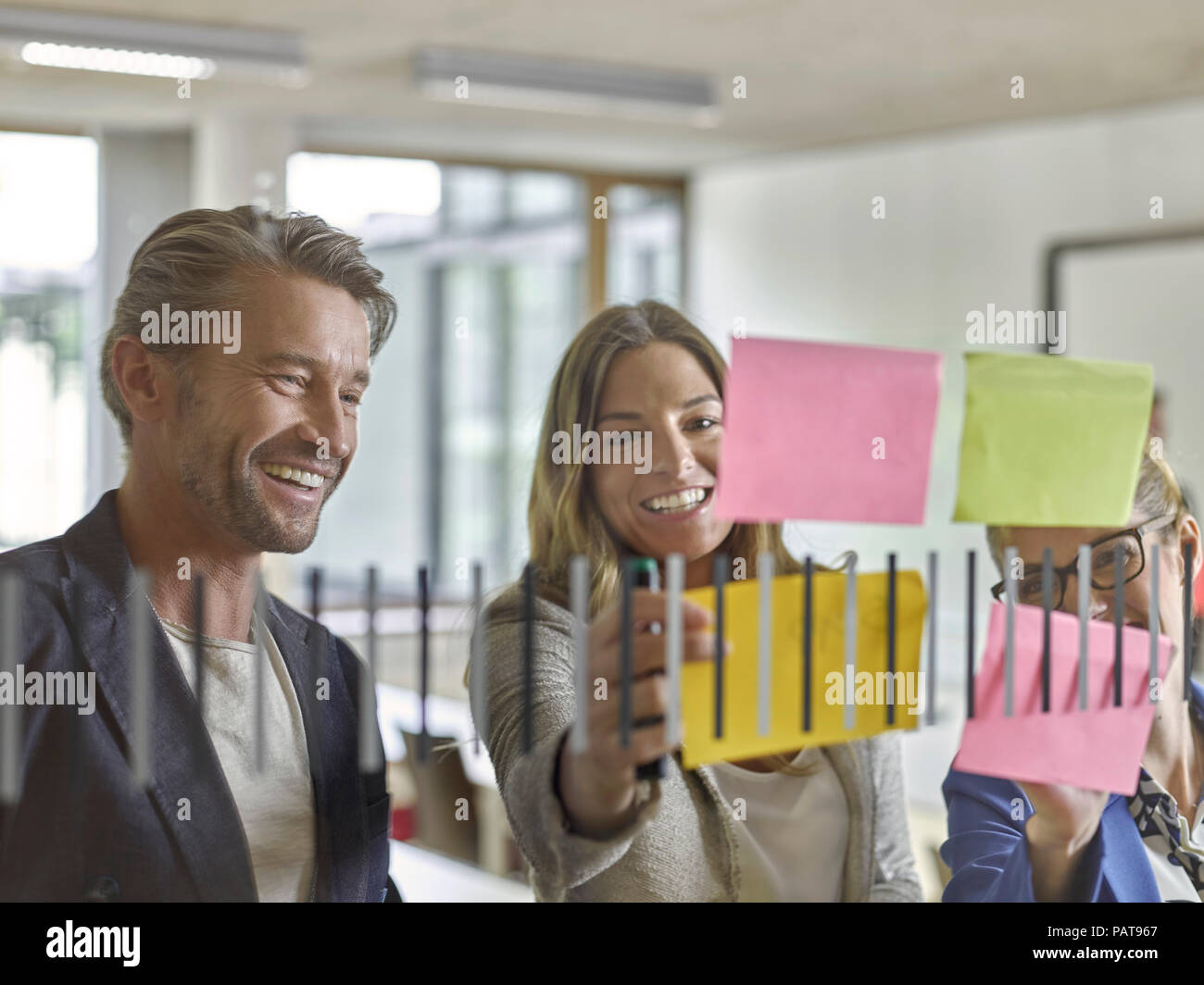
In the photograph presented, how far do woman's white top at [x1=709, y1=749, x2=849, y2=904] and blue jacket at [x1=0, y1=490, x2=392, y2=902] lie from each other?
22 centimetres

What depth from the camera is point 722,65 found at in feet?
9.96

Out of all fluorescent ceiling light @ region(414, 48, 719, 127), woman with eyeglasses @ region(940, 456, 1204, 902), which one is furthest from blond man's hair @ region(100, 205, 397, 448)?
fluorescent ceiling light @ region(414, 48, 719, 127)

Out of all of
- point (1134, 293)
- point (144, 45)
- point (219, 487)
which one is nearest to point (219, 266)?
point (219, 487)

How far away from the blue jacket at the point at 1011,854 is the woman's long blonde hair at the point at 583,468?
0.29 ft

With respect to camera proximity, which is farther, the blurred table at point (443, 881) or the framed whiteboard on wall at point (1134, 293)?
the framed whiteboard on wall at point (1134, 293)

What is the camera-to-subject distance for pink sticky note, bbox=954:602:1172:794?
25.4 inches

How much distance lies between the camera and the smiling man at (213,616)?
55 centimetres

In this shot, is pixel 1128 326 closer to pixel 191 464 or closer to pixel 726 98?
pixel 726 98

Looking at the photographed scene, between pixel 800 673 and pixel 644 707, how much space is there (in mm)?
78

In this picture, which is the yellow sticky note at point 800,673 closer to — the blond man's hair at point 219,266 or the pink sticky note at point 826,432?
the pink sticky note at point 826,432

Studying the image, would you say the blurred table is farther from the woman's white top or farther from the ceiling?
the ceiling

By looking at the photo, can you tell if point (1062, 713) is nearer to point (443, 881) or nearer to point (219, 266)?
point (443, 881)

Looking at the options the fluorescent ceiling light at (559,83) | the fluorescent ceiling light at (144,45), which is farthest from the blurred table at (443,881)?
the fluorescent ceiling light at (559,83)

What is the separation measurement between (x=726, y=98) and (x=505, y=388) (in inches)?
54.0
